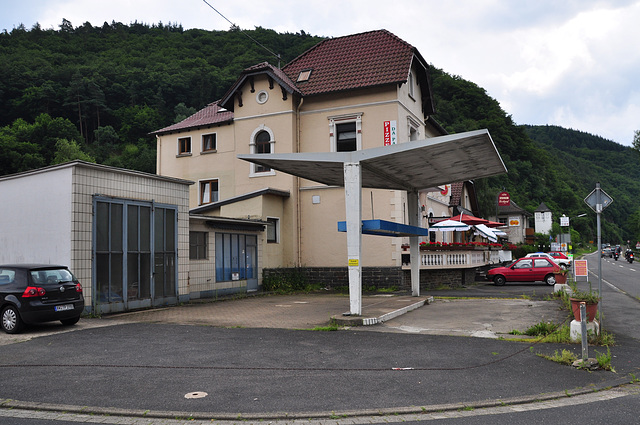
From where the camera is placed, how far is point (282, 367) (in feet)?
26.2

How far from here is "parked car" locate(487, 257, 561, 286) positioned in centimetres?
2845

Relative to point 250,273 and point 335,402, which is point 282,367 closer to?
point 335,402

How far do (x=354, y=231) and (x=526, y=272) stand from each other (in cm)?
1917

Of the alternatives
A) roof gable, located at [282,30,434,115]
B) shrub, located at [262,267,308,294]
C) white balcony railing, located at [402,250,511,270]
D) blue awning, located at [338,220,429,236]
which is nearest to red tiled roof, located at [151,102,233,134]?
roof gable, located at [282,30,434,115]

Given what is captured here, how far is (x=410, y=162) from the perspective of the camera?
46.8ft

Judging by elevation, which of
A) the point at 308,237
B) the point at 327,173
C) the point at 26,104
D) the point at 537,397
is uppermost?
the point at 26,104

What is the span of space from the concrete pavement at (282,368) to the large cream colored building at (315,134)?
35.9 feet

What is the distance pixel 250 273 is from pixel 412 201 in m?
8.36

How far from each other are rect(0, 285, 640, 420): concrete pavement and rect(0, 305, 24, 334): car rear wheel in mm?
287

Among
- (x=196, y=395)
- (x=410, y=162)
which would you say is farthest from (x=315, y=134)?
(x=196, y=395)

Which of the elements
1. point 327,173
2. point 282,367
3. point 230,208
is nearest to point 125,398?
point 282,367

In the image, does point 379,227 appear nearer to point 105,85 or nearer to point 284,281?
point 284,281

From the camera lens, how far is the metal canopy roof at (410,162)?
12531 millimetres

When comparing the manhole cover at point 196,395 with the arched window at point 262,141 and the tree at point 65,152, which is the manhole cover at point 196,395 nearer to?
the arched window at point 262,141
